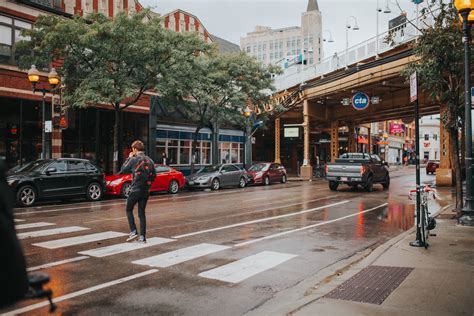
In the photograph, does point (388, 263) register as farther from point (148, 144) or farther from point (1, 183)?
point (148, 144)

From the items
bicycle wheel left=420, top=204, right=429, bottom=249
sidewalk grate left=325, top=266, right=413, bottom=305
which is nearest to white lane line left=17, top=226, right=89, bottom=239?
sidewalk grate left=325, top=266, right=413, bottom=305

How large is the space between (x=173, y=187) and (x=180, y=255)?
1384 centimetres

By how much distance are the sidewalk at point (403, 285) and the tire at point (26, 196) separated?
11970 mm

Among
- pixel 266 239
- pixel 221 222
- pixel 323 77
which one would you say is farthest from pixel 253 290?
pixel 323 77

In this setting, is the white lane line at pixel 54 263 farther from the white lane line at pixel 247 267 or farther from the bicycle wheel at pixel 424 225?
the bicycle wheel at pixel 424 225

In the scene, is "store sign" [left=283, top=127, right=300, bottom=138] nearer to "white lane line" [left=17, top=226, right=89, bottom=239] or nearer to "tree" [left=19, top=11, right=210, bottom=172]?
"tree" [left=19, top=11, right=210, bottom=172]

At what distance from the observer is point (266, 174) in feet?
91.9

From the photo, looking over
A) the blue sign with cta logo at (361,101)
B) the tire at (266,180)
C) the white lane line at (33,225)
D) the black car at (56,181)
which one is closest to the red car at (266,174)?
the tire at (266,180)

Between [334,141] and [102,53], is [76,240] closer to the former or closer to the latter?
[102,53]

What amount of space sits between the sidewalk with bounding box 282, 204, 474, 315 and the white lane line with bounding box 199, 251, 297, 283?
42.8 inches

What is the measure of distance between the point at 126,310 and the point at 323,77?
92.4 ft

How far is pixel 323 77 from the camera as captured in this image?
30922mm

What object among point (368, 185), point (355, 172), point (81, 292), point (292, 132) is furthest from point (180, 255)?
point (292, 132)

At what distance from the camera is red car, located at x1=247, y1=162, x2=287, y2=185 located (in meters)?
27.6
